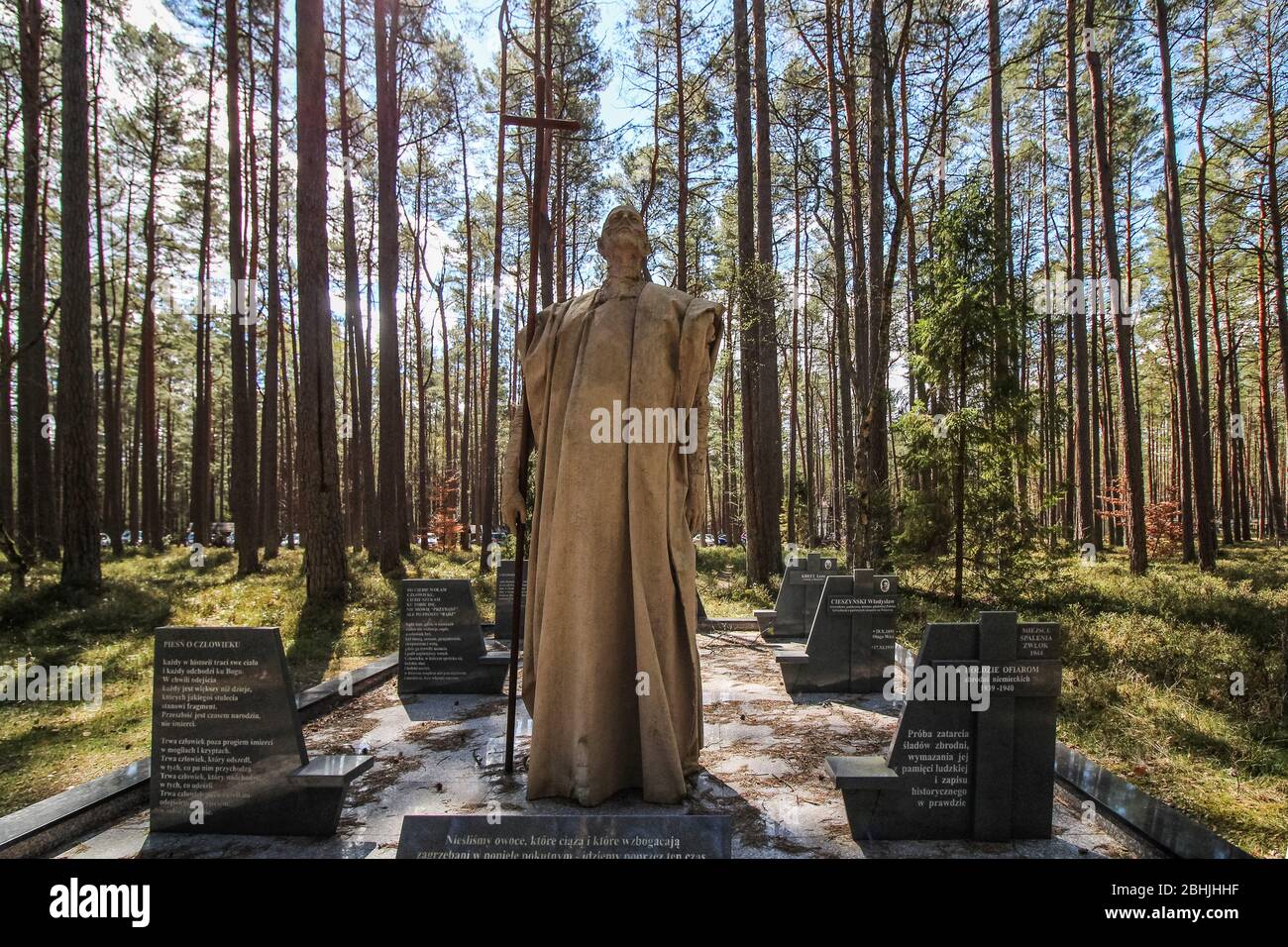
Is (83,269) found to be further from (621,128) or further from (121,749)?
(621,128)

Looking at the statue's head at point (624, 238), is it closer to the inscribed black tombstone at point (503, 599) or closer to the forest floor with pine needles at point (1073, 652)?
the forest floor with pine needles at point (1073, 652)

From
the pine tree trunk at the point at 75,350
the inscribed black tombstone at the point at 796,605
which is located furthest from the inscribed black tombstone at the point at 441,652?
the pine tree trunk at the point at 75,350

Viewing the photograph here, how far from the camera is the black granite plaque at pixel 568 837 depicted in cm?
258

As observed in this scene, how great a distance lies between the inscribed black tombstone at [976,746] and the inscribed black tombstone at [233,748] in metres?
2.62

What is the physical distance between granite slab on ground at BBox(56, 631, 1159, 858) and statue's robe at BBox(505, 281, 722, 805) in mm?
286

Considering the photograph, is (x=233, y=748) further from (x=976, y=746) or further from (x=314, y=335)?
(x=314, y=335)

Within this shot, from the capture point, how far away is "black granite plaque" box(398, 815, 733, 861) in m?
2.58

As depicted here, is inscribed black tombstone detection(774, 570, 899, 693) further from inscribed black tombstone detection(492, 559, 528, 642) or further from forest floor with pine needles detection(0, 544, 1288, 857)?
inscribed black tombstone detection(492, 559, 528, 642)

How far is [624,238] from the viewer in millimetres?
3957

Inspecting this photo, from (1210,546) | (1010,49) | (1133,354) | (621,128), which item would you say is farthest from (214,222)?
(1133,354)

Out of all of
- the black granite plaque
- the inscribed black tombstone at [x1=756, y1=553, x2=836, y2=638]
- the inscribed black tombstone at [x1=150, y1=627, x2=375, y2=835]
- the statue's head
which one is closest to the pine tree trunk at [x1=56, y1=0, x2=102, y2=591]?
the inscribed black tombstone at [x1=150, y1=627, x2=375, y2=835]

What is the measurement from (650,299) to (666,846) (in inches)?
107

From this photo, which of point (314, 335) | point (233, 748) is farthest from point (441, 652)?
point (314, 335)

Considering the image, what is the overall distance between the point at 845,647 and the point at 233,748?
16.0ft
